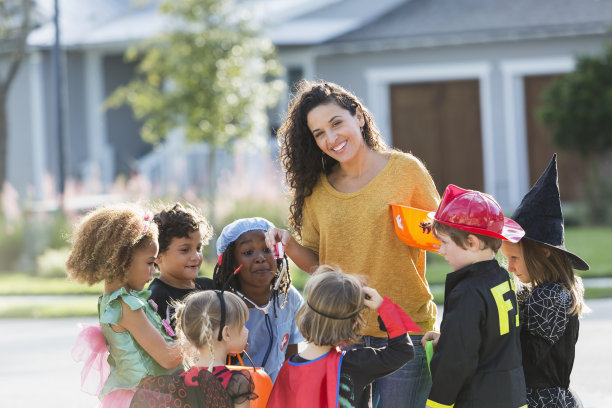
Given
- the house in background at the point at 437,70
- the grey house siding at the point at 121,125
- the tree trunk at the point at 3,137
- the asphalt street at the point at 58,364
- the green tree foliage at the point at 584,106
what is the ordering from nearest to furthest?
1. the asphalt street at the point at 58,364
2. the green tree foliage at the point at 584,106
3. the house in background at the point at 437,70
4. the tree trunk at the point at 3,137
5. the grey house siding at the point at 121,125

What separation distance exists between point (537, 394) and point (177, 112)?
37.5ft

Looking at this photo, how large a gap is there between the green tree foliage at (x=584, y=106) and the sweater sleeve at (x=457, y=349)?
1334cm

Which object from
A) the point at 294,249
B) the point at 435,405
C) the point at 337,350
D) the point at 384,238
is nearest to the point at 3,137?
the point at 294,249

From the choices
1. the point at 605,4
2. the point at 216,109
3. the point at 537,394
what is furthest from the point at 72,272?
the point at 605,4

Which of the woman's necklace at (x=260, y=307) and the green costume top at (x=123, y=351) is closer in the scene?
the green costume top at (x=123, y=351)

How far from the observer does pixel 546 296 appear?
338 cm

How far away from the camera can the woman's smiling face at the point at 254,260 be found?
389 cm

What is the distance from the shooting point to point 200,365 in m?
3.30

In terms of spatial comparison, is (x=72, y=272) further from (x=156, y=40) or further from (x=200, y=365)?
(x=156, y=40)

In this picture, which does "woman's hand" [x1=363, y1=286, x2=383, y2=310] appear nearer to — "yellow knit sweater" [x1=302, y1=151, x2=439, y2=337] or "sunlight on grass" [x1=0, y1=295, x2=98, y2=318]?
"yellow knit sweater" [x1=302, y1=151, x2=439, y2=337]

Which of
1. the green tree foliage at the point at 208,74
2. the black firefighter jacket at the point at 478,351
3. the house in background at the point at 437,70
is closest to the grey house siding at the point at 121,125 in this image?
the house in background at the point at 437,70

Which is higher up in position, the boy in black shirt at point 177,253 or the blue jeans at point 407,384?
the boy in black shirt at point 177,253

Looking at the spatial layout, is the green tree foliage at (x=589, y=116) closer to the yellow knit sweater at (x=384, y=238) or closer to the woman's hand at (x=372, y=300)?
the yellow knit sweater at (x=384, y=238)

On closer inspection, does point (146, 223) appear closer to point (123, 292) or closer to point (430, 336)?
point (123, 292)
